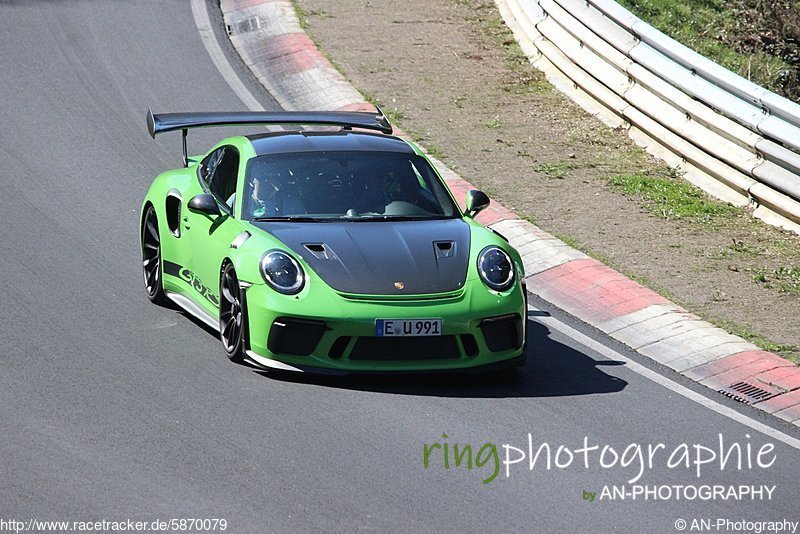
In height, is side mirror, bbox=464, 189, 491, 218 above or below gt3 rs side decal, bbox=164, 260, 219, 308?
above

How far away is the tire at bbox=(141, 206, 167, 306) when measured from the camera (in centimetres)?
969

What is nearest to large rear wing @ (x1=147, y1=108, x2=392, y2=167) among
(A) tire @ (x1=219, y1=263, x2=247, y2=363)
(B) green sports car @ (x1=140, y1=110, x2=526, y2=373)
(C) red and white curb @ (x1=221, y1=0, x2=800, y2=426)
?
(B) green sports car @ (x1=140, y1=110, x2=526, y2=373)

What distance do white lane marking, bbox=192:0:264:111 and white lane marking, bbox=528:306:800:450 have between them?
6138 mm

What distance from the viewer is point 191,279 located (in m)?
9.24

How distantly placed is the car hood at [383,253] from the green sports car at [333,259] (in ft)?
0.03

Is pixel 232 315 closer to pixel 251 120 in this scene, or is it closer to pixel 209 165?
pixel 209 165

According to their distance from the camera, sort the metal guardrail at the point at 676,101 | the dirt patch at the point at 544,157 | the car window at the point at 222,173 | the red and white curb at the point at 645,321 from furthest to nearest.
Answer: the metal guardrail at the point at 676,101, the dirt patch at the point at 544,157, the car window at the point at 222,173, the red and white curb at the point at 645,321

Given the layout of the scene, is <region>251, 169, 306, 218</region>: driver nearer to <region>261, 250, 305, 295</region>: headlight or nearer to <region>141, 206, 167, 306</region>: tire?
<region>261, 250, 305, 295</region>: headlight

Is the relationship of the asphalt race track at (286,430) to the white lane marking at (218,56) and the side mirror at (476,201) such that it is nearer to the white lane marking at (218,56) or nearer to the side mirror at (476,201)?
the side mirror at (476,201)

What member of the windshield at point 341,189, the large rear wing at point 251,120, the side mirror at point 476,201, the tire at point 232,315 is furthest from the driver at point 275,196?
the side mirror at point 476,201

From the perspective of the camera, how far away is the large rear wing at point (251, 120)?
32.4 feet

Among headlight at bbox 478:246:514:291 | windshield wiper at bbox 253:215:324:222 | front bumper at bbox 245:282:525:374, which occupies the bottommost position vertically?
front bumper at bbox 245:282:525:374

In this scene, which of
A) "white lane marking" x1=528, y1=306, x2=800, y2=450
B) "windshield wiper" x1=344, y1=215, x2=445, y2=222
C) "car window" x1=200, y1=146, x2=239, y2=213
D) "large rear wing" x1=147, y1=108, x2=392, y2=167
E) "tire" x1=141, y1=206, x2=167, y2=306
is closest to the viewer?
"white lane marking" x1=528, y1=306, x2=800, y2=450

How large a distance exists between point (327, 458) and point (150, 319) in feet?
9.35
